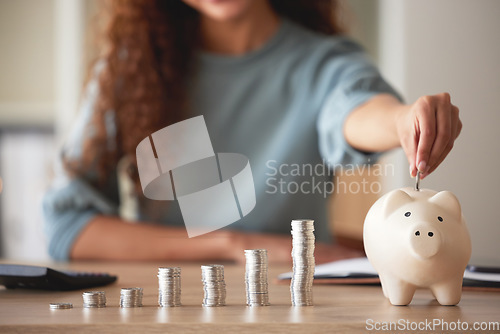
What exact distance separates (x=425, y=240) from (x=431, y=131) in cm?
11

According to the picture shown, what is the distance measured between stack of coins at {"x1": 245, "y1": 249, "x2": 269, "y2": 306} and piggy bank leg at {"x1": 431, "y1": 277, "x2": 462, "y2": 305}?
0.14 m

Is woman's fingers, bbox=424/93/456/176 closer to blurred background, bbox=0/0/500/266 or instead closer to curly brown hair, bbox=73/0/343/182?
curly brown hair, bbox=73/0/343/182

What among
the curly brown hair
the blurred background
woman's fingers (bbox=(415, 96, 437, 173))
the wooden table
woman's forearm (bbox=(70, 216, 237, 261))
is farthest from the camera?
the blurred background

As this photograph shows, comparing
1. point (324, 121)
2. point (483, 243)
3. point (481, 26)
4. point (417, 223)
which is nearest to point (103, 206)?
point (324, 121)

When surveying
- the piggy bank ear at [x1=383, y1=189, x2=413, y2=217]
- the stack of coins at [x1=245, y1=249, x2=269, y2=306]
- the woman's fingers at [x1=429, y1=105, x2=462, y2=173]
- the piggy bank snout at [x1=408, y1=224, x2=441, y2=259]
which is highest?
the woman's fingers at [x1=429, y1=105, x2=462, y2=173]

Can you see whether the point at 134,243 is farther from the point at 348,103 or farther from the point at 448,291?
the point at 448,291

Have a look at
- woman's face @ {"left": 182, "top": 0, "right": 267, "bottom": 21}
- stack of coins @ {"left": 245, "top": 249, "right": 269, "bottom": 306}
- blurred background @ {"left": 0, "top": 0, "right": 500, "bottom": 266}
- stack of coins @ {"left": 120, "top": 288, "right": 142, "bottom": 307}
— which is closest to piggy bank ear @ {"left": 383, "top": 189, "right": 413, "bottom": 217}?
stack of coins @ {"left": 245, "top": 249, "right": 269, "bottom": 306}

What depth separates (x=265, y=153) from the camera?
125 centimetres

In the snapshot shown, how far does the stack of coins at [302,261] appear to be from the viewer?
19.1 inches

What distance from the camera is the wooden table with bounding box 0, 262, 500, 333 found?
0.40 m

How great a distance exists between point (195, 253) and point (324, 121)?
1.10 feet

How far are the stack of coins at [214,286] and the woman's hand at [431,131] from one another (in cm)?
20

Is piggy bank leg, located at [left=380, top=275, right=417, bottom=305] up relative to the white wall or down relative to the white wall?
down

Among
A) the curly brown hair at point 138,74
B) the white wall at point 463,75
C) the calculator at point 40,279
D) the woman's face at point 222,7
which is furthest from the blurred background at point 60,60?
the calculator at point 40,279
